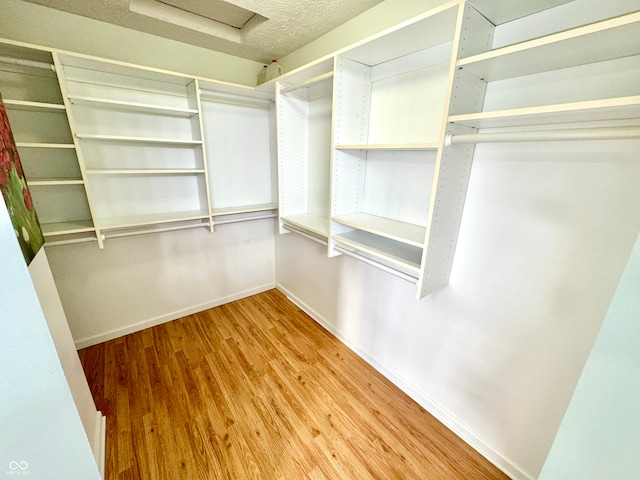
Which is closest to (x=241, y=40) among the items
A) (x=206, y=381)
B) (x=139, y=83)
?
(x=139, y=83)

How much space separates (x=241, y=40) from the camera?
82.2 inches

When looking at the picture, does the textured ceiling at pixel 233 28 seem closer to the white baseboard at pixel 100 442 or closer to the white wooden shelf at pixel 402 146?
the white wooden shelf at pixel 402 146

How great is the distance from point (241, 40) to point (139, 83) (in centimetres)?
91

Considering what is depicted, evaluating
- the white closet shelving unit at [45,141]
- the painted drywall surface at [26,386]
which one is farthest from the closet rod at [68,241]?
the painted drywall surface at [26,386]

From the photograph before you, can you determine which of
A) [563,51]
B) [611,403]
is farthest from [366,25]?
[611,403]

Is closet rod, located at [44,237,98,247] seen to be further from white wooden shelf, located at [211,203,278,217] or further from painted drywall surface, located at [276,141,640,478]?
painted drywall surface, located at [276,141,640,478]

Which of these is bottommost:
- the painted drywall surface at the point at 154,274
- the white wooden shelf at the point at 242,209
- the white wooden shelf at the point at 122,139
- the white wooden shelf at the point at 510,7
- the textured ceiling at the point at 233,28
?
the painted drywall surface at the point at 154,274

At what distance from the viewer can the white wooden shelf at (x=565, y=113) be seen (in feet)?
2.32

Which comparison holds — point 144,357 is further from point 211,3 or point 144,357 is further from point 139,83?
point 211,3

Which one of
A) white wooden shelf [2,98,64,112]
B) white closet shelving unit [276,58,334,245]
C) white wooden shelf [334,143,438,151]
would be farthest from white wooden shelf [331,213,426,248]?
white wooden shelf [2,98,64,112]

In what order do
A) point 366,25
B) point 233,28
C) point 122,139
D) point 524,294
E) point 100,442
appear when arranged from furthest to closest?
1. point 233,28
2. point 122,139
3. point 366,25
4. point 100,442
5. point 524,294

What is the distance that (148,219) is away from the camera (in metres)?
2.15

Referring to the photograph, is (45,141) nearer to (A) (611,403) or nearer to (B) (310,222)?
(B) (310,222)

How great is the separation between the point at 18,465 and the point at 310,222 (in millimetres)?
1872
